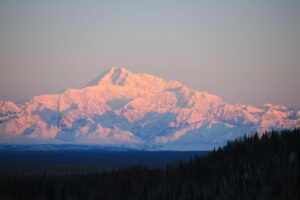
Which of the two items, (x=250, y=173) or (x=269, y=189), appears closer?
(x=269, y=189)

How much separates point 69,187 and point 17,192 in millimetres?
9541

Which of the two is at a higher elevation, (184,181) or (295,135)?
(295,135)

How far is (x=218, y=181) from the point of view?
8344 cm

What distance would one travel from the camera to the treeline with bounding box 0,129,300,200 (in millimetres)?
73500

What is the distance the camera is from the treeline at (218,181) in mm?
73500

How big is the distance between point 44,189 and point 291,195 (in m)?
43.6

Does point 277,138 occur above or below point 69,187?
above

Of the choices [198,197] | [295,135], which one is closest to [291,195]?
[198,197]

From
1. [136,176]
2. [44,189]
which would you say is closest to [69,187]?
[44,189]

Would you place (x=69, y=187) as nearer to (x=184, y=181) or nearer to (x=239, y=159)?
(x=184, y=181)

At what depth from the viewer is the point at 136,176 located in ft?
336

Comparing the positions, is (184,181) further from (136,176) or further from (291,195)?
(291,195)

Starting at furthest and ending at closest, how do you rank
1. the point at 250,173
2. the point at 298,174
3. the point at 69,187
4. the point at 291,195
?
the point at 69,187 → the point at 250,173 → the point at 298,174 → the point at 291,195

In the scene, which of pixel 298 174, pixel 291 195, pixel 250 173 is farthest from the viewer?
pixel 250 173
